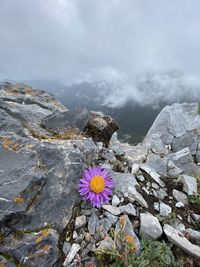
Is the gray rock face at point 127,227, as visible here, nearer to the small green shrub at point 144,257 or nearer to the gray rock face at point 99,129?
the small green shrub at point 144,257

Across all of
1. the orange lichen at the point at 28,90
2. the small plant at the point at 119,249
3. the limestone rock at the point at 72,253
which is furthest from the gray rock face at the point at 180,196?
the orange lichen at the point at 28,90

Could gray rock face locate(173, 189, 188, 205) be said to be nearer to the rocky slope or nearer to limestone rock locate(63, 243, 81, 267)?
the rocky slope

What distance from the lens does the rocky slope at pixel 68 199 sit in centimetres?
419

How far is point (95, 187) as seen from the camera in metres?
4.88

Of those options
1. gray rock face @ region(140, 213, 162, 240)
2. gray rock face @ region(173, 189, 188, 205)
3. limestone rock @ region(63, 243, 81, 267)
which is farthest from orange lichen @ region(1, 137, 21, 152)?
gray rock face @ region(173, 189, 188, 205)

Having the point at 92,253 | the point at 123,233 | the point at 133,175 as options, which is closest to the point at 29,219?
the point at 92,253

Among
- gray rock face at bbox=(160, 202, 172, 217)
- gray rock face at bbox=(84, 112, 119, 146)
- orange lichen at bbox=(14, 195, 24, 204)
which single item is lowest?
orange lichen at bbox=(14, 195, 24, 204)

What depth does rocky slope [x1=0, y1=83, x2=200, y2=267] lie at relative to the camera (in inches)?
165

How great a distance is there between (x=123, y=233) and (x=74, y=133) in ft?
10.8

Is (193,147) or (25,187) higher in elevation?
(193,147)

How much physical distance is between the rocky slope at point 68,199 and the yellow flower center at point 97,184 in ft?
1.02

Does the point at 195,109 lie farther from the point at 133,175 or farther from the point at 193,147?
the point at 133,175

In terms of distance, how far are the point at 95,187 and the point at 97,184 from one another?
0.07 m

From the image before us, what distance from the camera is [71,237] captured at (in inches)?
173
